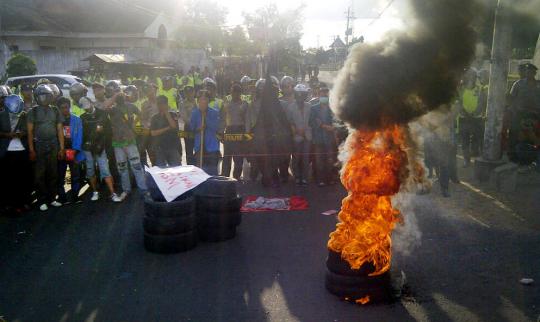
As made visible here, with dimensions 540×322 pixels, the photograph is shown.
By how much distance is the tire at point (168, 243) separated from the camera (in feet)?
20.8

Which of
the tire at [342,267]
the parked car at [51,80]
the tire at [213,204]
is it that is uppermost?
the parked car at [51,80]

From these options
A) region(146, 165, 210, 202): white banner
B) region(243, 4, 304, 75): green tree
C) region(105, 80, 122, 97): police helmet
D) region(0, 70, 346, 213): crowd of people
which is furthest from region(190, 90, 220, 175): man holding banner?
region(243, 4, 304, 75): green tree

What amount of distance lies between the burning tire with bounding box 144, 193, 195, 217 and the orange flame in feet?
7.45

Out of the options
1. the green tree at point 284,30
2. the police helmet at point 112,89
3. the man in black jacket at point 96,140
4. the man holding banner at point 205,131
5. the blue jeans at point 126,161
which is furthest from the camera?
the green tree at point 284,30

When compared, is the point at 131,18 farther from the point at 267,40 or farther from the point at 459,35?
the point at 459,35

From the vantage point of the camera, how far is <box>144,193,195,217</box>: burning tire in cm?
626

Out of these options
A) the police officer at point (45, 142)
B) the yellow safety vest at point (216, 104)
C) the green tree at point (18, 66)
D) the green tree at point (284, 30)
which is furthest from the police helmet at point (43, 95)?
the green tree at point (284, 30)

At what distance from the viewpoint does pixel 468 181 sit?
9.89 meters

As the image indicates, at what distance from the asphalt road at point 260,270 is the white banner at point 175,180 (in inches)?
34.1

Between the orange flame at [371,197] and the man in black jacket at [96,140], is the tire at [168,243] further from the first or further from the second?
the man in black jacket at [96,140]

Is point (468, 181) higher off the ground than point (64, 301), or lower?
higher

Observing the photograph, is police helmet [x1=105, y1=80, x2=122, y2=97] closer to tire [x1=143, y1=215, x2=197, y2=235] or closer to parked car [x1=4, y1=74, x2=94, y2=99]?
tire [x1=143, y1=215, x2=197, y2=235]

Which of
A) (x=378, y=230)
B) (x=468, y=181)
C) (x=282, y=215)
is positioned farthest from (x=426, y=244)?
(x=468, y=181)

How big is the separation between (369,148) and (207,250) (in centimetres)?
279
